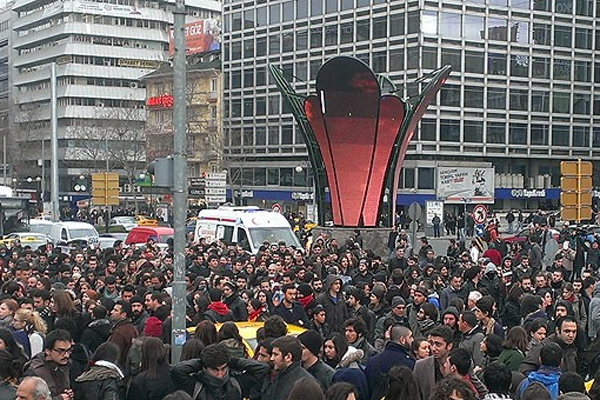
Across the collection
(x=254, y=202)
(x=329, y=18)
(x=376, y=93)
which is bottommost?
(x=254, y=202)

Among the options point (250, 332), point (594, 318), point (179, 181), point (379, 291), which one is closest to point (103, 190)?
point (379, 291)

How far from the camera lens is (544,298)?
39.5ft

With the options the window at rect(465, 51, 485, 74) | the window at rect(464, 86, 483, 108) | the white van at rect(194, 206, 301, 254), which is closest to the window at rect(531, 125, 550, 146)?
the window at rect(464, 86, 483, 108)

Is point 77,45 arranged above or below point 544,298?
above

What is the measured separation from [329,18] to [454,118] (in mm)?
12901

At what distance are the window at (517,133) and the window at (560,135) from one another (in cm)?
307

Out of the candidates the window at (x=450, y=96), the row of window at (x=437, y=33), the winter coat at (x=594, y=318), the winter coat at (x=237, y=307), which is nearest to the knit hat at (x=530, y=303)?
the winter coat at (x=594, y=318)

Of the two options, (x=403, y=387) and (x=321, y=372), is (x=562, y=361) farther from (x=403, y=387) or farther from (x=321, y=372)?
(x=403, y=387)

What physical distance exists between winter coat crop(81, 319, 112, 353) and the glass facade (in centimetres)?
4812

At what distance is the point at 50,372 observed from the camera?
7.20 m

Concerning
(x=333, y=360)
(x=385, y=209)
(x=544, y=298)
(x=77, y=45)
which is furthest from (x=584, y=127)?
(x=333, y=360)

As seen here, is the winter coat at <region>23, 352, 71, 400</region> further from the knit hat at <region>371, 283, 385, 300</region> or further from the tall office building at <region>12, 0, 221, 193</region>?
the tall office building at <region>12, 0, 221, 193</region>

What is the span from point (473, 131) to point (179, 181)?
5525 cm

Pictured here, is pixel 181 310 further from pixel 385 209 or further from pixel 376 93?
pixel 385 209
